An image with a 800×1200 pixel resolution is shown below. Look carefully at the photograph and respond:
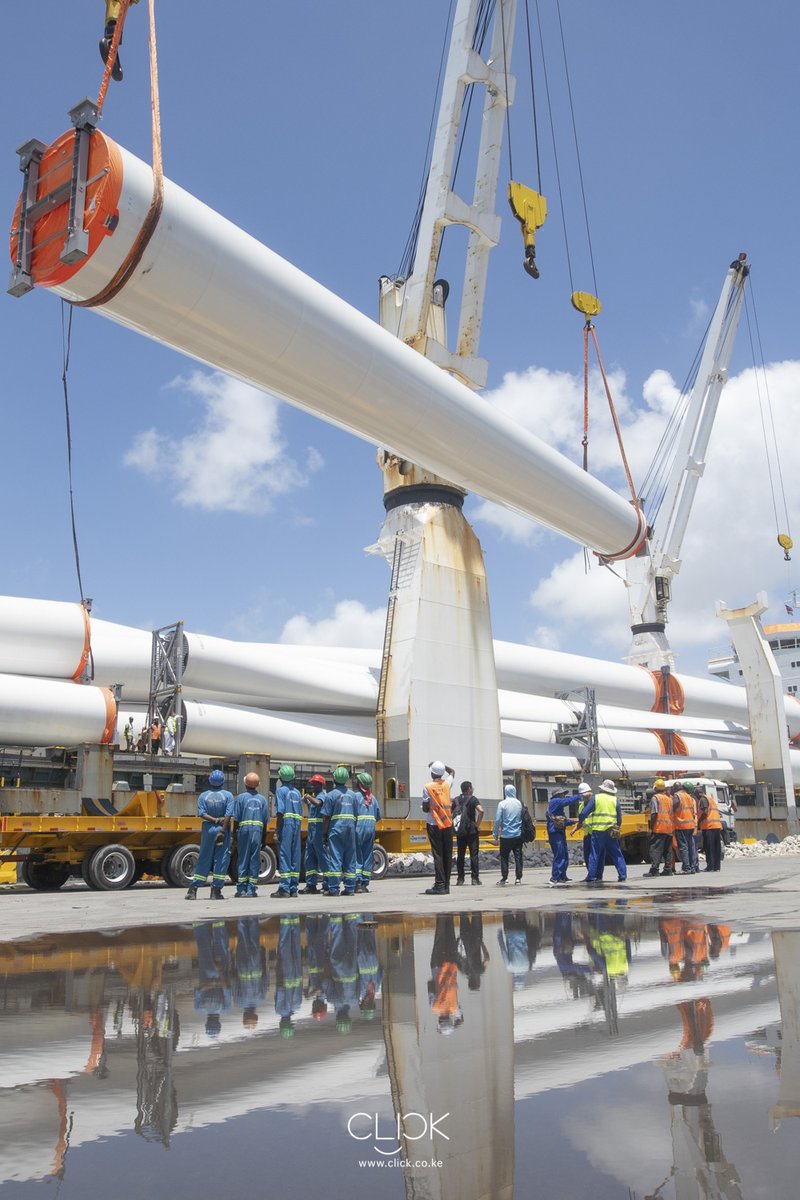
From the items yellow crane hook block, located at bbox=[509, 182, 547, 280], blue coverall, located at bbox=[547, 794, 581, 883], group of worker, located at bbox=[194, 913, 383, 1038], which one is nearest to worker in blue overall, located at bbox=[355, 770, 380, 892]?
blue coverall, located at bbox=[547, 794, 581, 883]

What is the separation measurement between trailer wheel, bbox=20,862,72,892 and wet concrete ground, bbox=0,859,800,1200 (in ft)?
28.9

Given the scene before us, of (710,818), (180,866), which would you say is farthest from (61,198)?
(710,818)

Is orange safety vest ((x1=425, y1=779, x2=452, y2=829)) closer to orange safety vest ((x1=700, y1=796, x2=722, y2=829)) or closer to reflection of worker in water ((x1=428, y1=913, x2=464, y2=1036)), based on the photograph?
reflection of worker in water ((x1=428, y1=913, x2=464, y2=1036))

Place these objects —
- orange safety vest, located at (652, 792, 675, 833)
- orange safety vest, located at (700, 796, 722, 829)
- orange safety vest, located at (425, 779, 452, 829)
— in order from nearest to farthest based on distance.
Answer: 1. orange safety vest, located at (425, 779, 452, 829)
2. orange safety vest, located at (652, 792, 675, 833)
3. orange safety vest, located at (700, 796, 722, 829)

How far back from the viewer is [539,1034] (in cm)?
329

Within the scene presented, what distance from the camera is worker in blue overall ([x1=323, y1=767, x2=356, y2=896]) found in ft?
35.9

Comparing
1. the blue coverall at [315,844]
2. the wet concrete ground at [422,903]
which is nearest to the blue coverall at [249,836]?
the wet concrete ground at [422,903]

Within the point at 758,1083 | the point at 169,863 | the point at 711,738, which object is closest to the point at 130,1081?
the point at 758,1083

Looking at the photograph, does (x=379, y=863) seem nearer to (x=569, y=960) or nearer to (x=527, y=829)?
(x=527, y=829)

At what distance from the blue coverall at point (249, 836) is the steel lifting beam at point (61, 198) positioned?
6212 mm

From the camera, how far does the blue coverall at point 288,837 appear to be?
1084 centimetres

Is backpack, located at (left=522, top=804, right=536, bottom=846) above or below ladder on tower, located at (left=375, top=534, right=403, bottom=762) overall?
below

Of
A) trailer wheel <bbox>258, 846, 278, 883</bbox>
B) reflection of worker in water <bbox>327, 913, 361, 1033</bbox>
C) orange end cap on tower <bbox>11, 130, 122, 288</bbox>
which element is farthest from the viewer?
trailer wheel <bbox>258, 846, 278, 883</bbox>

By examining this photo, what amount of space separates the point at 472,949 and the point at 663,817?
1027 centimetres
